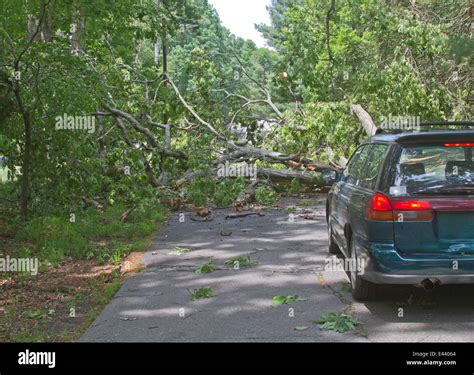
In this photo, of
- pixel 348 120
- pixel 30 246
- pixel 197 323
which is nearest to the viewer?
pixel 197 323

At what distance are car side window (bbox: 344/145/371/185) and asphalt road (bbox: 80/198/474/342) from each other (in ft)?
4.25

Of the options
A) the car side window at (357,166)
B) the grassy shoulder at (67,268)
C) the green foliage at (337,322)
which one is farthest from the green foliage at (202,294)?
the car side window at (357,166)

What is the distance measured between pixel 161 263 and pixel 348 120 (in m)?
9.37

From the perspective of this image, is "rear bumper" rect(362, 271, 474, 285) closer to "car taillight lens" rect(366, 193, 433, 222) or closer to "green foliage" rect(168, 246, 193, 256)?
"car taillight lens" rect(366, 193, 433, 222)

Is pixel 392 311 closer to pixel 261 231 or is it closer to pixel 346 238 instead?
pixel 346 238

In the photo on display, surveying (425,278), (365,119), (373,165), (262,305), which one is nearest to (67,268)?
(262,305)

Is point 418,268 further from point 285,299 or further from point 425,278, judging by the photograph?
point 285,299

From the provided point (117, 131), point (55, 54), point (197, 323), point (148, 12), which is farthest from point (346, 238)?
point (148, 12)

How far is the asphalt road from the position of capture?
5438 millimetres

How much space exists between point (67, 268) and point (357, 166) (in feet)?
15.0

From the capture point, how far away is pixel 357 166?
738 cm

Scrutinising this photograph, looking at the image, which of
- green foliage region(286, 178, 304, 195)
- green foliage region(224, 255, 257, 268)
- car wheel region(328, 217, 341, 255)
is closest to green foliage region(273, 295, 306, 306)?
green foliage region(224, 255, 257, 268)

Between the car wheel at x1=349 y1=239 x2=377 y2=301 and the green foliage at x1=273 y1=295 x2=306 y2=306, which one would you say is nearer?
the car wheel at x1=349 y1=239 x2=377 y2=301
